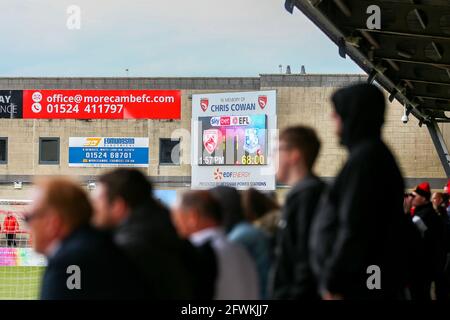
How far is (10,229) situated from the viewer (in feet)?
61.5

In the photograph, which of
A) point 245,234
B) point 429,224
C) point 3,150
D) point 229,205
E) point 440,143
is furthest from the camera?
point 3,150

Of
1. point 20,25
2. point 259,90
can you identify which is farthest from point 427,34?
point 259,90

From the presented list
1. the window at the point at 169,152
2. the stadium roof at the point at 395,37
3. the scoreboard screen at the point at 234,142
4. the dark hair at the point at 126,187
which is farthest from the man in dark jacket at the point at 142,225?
the scoreboard screen at the point at 234,142

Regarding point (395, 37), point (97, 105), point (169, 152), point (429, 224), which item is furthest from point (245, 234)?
point (97, 105)

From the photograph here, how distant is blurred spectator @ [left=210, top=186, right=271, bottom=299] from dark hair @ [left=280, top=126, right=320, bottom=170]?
46cm

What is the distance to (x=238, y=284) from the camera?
3457 millimetres

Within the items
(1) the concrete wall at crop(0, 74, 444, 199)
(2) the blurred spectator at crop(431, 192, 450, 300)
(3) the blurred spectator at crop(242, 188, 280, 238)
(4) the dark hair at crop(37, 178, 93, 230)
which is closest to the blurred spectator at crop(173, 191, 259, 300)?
(3) the blurred spectator at crop(242, 188, 280, 238)

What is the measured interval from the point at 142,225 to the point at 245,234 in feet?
2.47

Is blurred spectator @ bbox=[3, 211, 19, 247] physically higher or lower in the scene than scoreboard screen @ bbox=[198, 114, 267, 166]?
lower

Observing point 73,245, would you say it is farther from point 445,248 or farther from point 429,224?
point 445,248

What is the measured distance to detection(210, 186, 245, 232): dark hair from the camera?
3740 millimetres

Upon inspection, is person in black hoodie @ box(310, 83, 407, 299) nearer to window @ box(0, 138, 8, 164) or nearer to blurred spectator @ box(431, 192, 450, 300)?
blurred spectator @ box(431, 192, 450, 300)

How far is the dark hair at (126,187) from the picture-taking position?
9.92 ft

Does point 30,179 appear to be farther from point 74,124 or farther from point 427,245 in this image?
point 427,245
